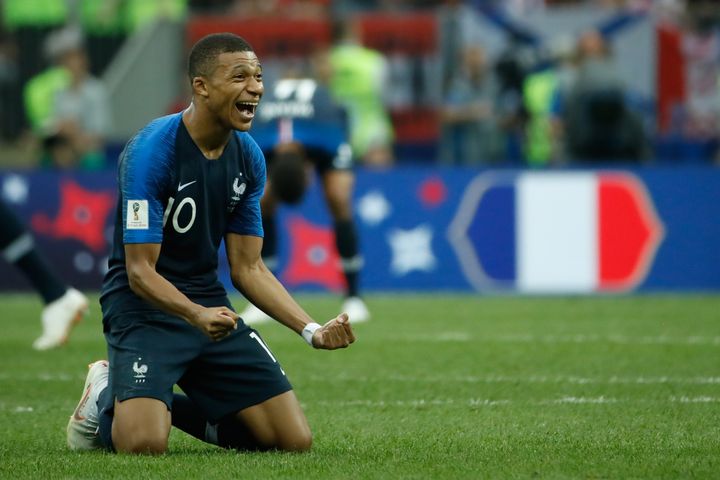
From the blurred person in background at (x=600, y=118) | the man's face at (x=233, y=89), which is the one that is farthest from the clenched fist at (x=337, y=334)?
the blurred person in background at (x=600, y=118)

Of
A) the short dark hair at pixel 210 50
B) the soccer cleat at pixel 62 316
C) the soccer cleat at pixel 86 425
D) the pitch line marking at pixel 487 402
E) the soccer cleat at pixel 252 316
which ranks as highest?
the short dark hair at pixel 210 50

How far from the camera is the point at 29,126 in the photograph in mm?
18719

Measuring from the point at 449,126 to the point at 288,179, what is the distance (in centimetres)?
580

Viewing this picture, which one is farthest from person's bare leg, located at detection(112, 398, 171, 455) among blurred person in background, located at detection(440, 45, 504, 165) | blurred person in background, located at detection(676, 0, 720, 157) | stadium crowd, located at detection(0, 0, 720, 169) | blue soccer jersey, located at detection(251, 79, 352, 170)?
blurred person in background, located at detection(676, 0, 720, 157)

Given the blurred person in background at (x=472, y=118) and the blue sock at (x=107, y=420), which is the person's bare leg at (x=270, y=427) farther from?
the blurred person in background at (x=472, y=118)

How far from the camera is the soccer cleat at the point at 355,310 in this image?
10945 millimetres

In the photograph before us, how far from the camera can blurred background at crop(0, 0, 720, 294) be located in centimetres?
1356

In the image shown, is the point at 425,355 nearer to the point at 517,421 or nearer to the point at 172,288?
the point at 517,421

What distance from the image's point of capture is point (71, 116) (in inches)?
623

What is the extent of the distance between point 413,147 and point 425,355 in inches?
344

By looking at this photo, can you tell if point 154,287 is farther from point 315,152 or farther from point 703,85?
point 703,85

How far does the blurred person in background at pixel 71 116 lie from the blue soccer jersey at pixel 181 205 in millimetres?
9072

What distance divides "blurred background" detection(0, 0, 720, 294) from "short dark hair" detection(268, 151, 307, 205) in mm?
2964

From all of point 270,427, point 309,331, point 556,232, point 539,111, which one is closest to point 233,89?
point 309,331
